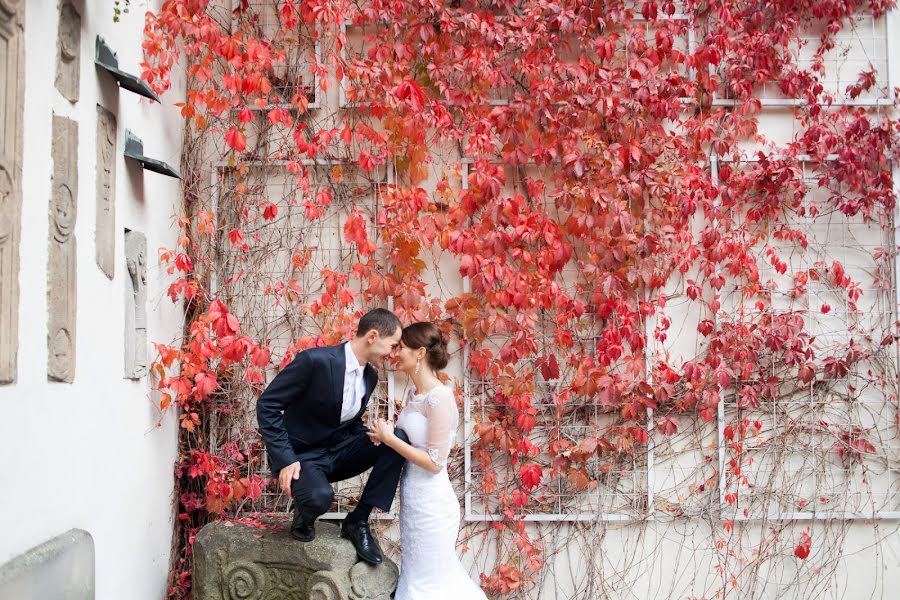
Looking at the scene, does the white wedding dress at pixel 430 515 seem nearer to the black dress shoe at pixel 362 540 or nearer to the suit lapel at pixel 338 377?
the black dress shoe at pixel 362 540

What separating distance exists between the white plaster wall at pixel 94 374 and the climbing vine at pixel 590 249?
37 centimetres

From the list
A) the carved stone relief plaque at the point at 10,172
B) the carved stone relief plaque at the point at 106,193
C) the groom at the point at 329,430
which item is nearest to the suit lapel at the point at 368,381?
the groom at the point at 329,430

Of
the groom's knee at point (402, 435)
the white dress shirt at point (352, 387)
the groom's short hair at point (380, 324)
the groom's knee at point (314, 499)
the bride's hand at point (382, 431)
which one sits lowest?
the groom's knee at point (314, 499)

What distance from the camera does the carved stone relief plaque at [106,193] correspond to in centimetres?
353

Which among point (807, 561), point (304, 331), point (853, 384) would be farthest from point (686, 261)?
point (304, 331)

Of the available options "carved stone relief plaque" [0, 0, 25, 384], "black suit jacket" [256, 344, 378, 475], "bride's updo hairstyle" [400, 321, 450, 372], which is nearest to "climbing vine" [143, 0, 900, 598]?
"bride's updo hairstyle" [400, 321, 450, 372]

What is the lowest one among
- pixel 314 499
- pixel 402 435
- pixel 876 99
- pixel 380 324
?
pixel 314 499

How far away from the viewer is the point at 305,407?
3.74 metres

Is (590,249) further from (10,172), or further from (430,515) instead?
(10,172)

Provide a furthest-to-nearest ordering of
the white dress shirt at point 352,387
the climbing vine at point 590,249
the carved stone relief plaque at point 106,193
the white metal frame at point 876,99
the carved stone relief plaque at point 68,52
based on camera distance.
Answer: the white metal frame at point 876,99, the climbing vine at point 590,249, the white dress shirt at point 352,387, the carved stone relief plaque at point 106,193, the carved stone relief plaque at point 68,52

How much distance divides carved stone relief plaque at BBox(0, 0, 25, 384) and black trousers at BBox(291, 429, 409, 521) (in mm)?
1336

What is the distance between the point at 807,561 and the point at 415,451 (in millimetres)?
2702

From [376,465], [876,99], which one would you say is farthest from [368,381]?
[876,99]

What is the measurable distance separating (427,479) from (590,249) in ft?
5.98
